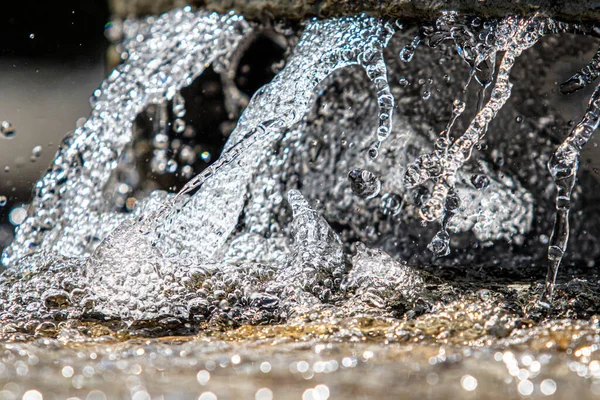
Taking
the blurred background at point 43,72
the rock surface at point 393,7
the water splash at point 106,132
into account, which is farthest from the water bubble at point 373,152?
the blurred background at point 43,72

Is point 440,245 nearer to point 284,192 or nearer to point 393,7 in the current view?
point 284,192

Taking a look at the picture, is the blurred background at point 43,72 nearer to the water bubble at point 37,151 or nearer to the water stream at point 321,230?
the water bubble at point 37,151

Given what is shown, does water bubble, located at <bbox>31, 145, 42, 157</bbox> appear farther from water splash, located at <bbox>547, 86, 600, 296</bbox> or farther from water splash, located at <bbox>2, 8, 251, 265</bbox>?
water splash, located at <bbox>547, 86, 600, 296</bbox>

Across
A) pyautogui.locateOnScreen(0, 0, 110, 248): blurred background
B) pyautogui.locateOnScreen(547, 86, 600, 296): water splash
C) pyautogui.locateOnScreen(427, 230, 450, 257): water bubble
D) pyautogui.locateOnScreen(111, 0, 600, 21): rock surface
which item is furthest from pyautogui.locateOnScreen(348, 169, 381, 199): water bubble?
pyautogui.locateOnScreen(0, 0, 110, 248): blurred background

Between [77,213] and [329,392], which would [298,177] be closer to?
[77,213]

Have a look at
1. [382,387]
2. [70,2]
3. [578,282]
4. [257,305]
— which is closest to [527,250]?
[578,282]

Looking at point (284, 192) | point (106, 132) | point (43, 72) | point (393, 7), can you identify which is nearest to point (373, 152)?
point (284, 192)
